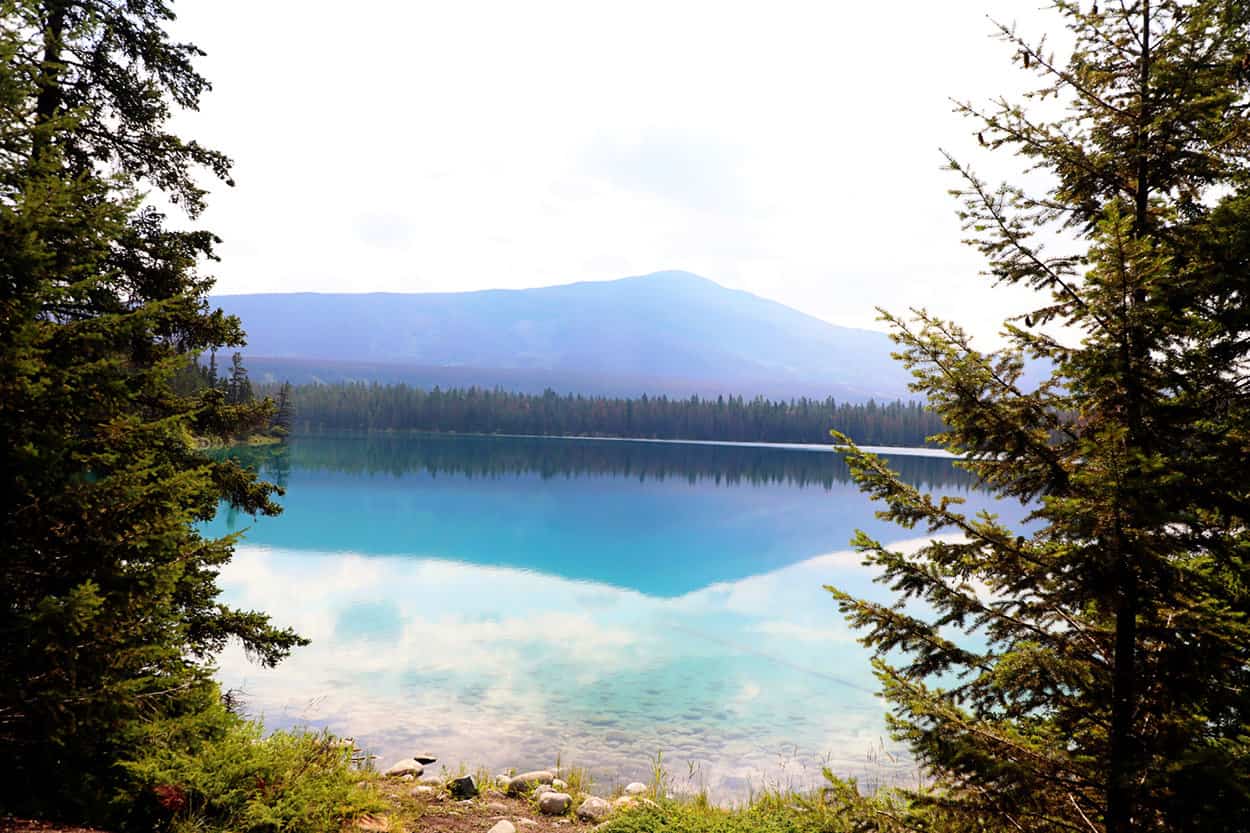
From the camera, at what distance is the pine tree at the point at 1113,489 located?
4445 mm

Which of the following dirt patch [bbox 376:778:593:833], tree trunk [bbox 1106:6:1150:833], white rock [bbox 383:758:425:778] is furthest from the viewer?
white rock [bbox 383:758:425:778]

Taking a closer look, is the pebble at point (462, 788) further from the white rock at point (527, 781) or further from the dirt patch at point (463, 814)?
the white rock at point (527, 781)

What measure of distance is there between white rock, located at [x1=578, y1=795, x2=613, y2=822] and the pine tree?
6.20m

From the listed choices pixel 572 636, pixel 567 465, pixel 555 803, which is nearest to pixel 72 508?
pixel 555 803

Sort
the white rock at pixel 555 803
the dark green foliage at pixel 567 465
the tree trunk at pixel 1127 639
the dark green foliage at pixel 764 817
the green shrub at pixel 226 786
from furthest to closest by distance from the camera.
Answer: the dark green foliage at pixel 567 465
the white rock at pixel 555 803
the green shrub at pixel 226 786
the dark green foliage at pixel 764 817
the tree trunk at pixel 1127 639

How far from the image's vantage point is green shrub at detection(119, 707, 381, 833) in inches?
265

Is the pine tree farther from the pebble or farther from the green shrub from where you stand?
the pebble

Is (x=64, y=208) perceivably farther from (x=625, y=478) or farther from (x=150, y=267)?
(x=625, y=478)

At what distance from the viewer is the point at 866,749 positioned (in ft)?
51.9

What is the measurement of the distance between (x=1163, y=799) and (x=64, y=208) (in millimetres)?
9319

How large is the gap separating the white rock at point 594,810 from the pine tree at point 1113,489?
6.20 m

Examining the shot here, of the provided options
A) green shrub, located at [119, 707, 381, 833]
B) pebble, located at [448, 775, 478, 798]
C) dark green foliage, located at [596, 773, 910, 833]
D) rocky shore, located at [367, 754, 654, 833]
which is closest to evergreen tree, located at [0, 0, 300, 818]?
green shrub, located at [119, 707, 381, 833]

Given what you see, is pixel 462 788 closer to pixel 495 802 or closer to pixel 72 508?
pixel 495 802

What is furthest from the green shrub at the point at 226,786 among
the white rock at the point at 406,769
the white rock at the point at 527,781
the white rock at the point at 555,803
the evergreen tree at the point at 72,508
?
the white rock at the point at 406,769
